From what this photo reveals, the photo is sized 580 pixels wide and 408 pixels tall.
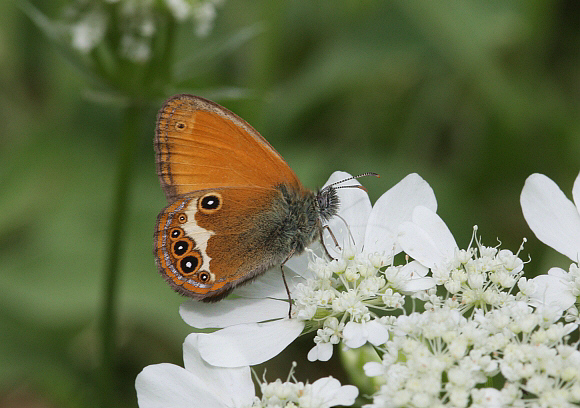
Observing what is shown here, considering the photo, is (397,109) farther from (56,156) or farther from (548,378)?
(548,378)

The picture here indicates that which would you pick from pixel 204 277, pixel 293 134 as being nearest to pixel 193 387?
pixel 204 277

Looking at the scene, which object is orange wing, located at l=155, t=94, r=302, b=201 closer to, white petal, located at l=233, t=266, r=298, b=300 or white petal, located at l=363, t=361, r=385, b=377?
white petal, located at l=233, t=266, r=298, b=300

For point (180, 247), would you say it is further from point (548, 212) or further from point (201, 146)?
point (548, 212)

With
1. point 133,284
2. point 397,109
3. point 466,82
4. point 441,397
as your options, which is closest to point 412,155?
point 397,109

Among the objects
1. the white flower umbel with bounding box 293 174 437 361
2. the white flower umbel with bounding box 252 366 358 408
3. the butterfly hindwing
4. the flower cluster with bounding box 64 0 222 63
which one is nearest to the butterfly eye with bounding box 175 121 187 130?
the butterfly hindwing

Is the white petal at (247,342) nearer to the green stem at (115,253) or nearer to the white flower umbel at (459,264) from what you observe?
the white flower umbel at (459,264)

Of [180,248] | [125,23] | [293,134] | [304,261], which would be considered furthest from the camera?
[293,134]
